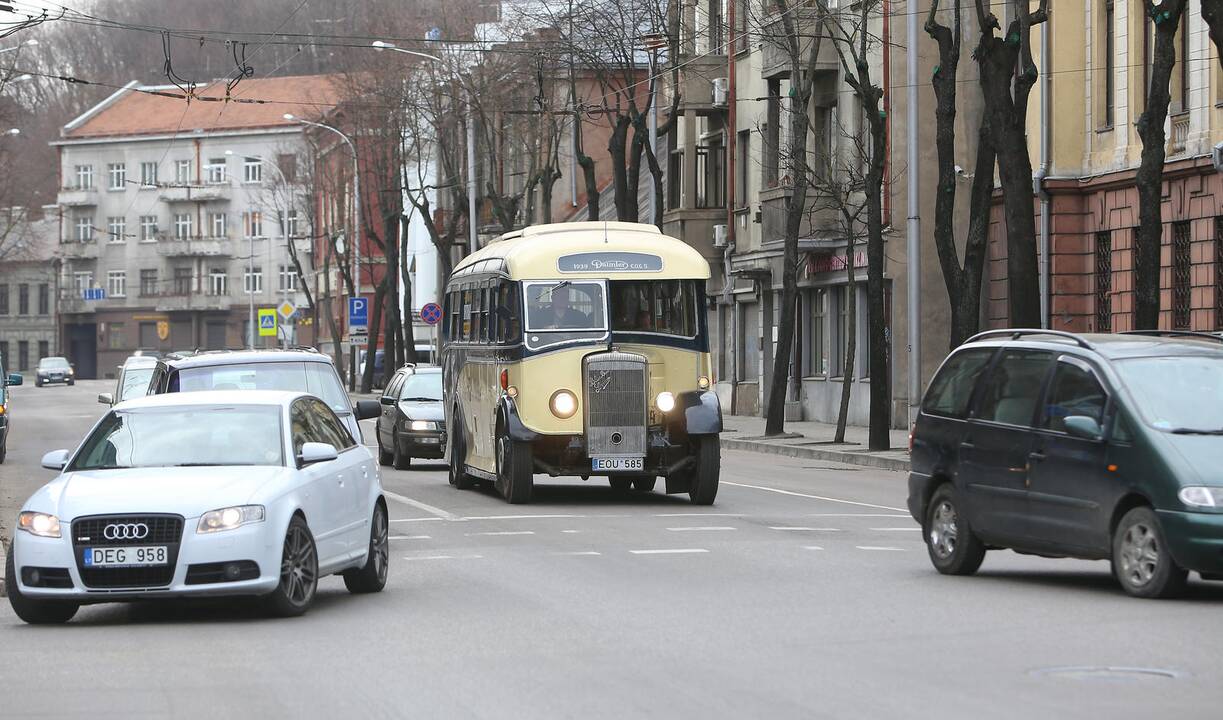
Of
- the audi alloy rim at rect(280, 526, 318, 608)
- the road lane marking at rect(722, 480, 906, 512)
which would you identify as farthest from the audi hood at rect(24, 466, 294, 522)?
the road lane marking at rect(722, 480, 906, 512)

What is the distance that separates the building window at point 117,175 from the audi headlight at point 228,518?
387 ft

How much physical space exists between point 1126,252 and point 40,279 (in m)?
106

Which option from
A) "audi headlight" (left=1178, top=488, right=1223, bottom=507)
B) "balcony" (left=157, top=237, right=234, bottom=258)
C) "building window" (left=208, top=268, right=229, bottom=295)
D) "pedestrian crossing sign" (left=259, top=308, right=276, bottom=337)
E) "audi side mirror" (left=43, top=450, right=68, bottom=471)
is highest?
"balcony" (left=157, top=237, right=234, bottom=258)

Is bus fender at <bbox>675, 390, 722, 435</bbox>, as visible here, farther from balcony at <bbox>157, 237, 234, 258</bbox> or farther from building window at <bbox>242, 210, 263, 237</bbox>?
balcony at <bbox>157, 237, 234, 258</bbox>

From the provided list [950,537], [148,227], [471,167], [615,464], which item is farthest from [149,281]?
[950,537]

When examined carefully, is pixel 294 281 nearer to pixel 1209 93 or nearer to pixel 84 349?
pixel 84 349

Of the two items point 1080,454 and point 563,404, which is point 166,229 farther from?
point 1080,454

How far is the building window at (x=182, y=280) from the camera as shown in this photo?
12581 cm

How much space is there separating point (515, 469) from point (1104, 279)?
59.2 ft

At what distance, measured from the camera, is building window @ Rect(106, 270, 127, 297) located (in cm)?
12769

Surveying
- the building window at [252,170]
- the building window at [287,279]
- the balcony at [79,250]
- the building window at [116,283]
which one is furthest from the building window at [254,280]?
the balcony at [79,250]

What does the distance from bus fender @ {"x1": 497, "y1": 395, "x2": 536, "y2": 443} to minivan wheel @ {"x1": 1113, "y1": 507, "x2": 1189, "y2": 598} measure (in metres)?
10.1

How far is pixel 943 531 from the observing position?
15133mm

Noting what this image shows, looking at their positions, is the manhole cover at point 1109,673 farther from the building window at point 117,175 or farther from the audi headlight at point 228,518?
the building window at point 117,175
